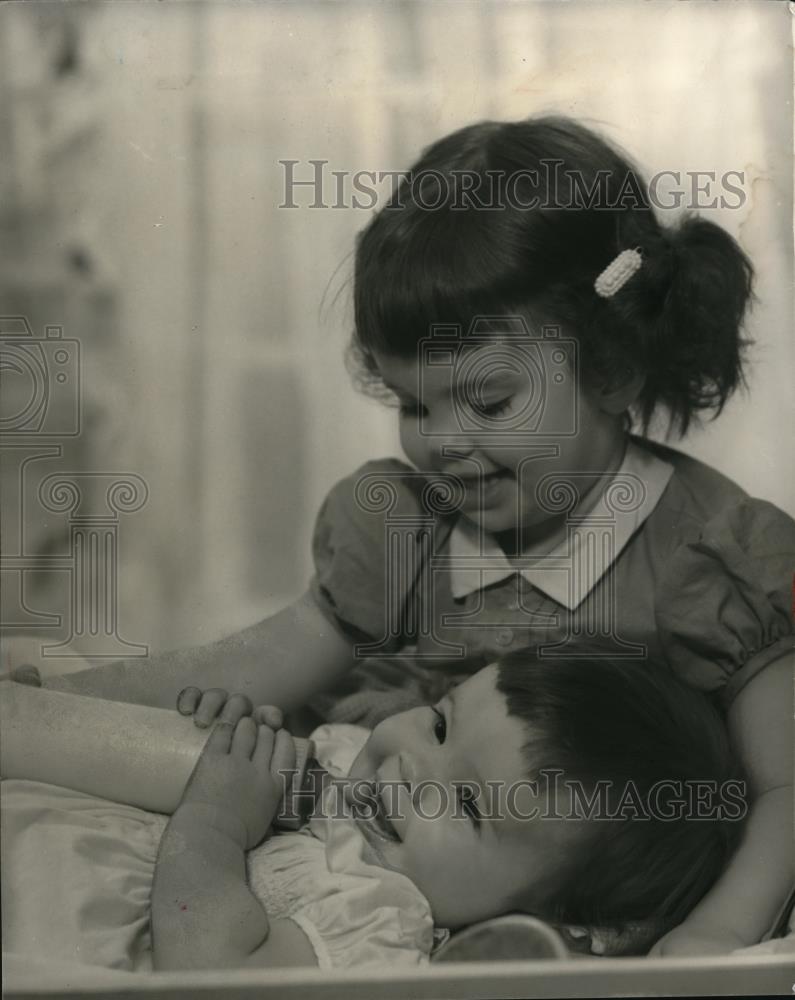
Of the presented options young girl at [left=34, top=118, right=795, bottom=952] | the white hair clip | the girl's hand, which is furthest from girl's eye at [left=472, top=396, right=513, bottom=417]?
the girl's hand

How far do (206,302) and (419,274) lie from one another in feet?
0.64

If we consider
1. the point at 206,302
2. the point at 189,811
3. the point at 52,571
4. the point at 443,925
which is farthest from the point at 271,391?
the point at 443,925

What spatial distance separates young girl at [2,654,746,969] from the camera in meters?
0.89

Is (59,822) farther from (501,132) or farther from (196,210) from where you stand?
(501,132)

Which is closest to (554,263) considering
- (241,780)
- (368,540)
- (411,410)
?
(411,410)

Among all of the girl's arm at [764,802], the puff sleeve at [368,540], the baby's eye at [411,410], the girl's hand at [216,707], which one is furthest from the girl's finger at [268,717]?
the girl's arm at [764,802]

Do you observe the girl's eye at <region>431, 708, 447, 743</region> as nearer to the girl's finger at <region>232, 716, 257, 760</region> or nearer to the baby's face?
the baby's face

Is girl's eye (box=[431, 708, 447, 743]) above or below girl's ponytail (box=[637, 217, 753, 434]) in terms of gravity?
below

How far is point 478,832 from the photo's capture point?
0.90m

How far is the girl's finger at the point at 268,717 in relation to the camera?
97 cm

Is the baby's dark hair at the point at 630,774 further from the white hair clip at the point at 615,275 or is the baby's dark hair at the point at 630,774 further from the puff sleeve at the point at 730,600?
the white hair clip at the point at 615,275

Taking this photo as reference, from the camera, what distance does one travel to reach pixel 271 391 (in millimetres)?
967

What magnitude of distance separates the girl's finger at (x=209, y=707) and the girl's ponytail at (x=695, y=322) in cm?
46

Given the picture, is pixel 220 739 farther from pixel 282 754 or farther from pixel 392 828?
pixel 392 828
